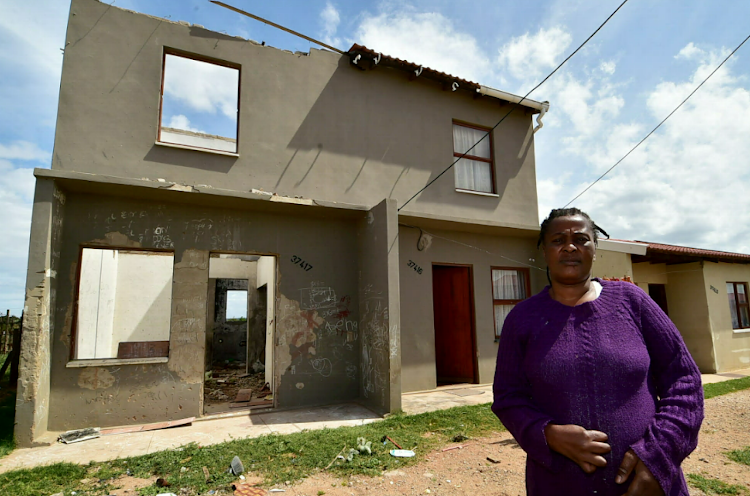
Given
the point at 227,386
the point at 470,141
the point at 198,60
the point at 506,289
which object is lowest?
the point at 227,386

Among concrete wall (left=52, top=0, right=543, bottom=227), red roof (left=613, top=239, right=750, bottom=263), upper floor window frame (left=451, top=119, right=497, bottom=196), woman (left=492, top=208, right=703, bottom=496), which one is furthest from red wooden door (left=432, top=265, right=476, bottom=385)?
woman (left=492, top=208, right=703, bottom=496)

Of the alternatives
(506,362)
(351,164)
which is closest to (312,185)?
(351,164)

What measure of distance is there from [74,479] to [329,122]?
624cm

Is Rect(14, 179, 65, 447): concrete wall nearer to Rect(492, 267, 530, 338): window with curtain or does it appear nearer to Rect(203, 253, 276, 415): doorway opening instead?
Rect(203, 253, 276, 415): doorway opening

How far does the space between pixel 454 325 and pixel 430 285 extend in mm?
1532

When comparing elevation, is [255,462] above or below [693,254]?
below

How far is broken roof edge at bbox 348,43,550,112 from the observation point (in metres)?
8.01

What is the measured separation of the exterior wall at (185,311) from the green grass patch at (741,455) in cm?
517

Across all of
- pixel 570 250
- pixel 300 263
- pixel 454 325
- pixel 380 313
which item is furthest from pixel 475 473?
pixel 454 325

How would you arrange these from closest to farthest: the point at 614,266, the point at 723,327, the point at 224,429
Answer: the point at 224,429 → the point at 614,266 → the point at 723,327

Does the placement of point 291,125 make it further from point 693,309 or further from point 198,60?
point 693,309

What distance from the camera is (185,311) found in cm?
652

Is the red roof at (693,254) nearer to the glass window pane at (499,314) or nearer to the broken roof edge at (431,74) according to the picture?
the glass window pane at (499,314)

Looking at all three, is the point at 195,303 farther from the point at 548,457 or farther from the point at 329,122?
the point at 548,457
